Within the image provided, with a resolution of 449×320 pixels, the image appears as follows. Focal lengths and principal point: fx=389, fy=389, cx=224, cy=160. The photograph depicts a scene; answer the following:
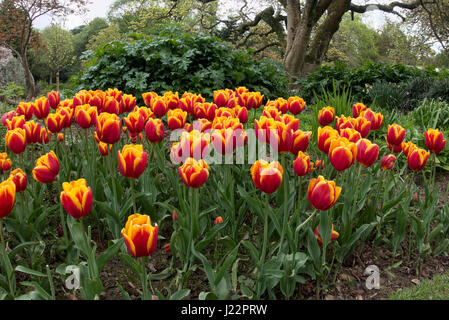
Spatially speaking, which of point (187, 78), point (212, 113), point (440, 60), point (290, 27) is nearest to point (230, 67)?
point (187, 78)

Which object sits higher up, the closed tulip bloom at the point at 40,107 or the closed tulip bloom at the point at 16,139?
the closed tulip bloom at the point at 40,107

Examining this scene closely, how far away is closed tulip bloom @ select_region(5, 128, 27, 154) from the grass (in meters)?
2.26

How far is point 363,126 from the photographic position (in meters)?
2.47

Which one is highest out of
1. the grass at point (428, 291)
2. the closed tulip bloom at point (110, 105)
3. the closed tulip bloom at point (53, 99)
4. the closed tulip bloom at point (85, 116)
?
the closed tulip bloom at point (53, 99)

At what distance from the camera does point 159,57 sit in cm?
648

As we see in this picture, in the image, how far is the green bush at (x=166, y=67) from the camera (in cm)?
642

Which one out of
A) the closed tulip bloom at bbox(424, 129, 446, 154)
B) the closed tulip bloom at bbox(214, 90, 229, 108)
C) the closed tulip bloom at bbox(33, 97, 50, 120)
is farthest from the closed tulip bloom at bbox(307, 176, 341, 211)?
the closed tulip bloom at bbox(33, 97, 50, 120)

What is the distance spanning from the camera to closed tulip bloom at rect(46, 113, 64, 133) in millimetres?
2484

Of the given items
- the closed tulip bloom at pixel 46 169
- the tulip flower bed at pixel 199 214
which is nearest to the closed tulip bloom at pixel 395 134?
the tulip flower bed at pixel 199 214

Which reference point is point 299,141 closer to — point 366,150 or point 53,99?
point 366,150

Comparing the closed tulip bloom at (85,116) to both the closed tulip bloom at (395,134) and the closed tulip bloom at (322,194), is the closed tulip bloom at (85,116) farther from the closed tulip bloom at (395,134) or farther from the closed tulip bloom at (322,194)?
the closed tulip bloom at (395,134)

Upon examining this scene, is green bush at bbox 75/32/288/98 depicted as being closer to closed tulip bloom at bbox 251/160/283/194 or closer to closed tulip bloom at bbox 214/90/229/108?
closed tulip bloom at bbox 214/90/229/108

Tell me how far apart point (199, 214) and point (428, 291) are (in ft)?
4.58

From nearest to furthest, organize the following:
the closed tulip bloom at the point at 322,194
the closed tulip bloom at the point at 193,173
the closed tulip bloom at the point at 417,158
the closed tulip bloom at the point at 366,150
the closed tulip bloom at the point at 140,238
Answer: the closed tulip bloom at the point at 140,238
the closed tulip bloom at the point at 322,194
the closed tulip bloom at the point at 193,173
the closed tulip bloom at the point at 366,150
the closed tulip bloom at the point at 417,158
